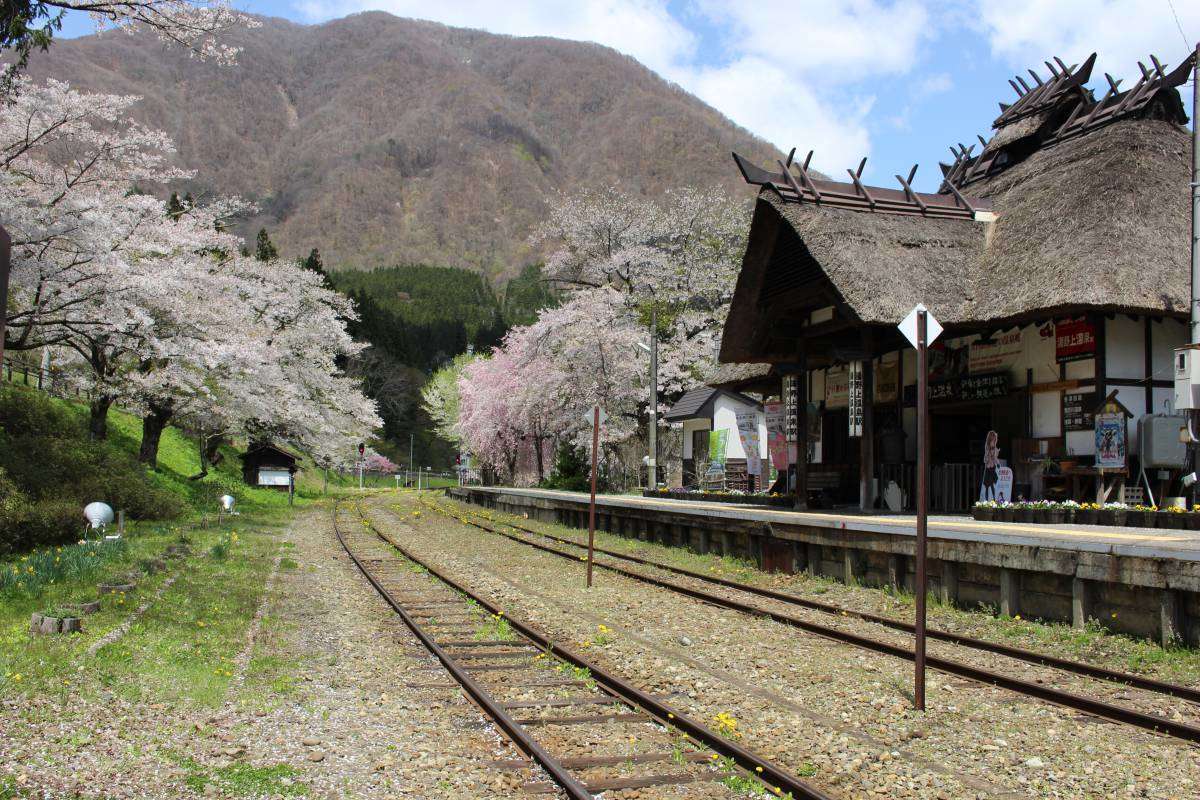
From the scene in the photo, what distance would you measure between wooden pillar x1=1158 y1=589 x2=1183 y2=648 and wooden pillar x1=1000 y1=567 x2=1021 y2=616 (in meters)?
1.88

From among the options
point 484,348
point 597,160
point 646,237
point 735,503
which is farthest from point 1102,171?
point 597,160

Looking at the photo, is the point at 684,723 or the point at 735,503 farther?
the point at 735,503

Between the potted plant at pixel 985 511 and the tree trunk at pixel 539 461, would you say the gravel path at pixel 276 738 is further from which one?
the tree trunk at pixel 539 461

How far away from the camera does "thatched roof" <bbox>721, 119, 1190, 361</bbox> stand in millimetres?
13984

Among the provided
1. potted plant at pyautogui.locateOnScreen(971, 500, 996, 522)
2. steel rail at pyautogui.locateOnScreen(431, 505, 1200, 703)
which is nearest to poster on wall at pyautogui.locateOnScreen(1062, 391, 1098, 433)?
potted plant at pyautogui.locateOnScreen(971, 500, 996, 522)

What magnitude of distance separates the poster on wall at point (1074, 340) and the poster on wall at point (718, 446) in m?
16.1

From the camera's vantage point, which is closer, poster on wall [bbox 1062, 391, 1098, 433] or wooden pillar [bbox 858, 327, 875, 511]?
poster on wall [bbox 1062, 391, 1098, 433]

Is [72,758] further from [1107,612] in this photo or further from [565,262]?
[565,262]

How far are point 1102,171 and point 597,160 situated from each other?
187 meters

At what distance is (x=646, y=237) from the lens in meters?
40.8

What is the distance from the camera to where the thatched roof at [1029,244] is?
1398 centimetres

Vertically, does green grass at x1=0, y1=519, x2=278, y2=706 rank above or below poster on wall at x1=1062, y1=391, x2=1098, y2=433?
below

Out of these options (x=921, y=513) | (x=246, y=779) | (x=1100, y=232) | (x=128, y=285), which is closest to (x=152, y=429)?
(x=128, y=285)

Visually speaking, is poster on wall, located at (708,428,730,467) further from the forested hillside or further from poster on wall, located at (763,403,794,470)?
the forested hillside
